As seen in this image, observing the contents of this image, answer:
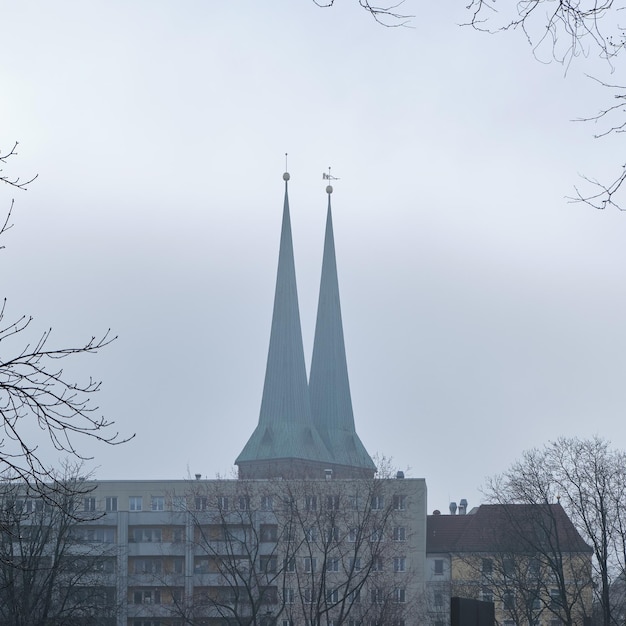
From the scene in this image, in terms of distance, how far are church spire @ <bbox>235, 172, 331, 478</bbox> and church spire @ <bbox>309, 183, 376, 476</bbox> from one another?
1.69 metres

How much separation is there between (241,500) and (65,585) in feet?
94.3

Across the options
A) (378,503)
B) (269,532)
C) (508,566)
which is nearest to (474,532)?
(269,532)

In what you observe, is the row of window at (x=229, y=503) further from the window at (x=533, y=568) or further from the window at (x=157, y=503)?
the window at (x=533, y=568)

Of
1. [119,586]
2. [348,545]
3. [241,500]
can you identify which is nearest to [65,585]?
[241,500]

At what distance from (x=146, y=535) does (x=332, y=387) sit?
34748 millimetres

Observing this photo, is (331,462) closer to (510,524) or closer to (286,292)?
(286,292)

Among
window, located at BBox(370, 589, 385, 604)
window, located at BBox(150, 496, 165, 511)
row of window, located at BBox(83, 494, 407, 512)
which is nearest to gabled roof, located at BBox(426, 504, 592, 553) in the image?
row of window, located at BBox(83, 494, 407, 512)

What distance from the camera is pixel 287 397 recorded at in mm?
130750

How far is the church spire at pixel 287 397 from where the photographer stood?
13012 cm

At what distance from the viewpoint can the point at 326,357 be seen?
134m

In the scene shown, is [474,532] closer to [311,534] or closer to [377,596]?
[311,534]

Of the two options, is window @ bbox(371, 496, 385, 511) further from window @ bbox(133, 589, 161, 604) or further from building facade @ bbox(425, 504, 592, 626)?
window @ bbox(133, 589, 161, 604)

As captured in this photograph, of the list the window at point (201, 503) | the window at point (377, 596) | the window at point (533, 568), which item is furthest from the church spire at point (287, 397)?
the window at point (533, 568)

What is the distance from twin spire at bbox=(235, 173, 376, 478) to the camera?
13038 centimetres
